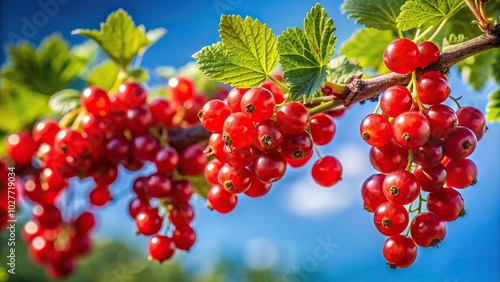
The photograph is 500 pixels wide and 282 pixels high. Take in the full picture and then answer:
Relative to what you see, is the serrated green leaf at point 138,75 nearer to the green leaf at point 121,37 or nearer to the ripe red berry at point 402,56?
the green leaf at point 121,37

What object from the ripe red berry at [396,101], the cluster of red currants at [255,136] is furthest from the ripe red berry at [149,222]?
the ripe red berry at [396,101]

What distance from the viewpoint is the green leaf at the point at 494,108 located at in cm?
81

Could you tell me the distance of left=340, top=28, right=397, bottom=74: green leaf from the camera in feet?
2.94

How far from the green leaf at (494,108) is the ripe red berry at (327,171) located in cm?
28

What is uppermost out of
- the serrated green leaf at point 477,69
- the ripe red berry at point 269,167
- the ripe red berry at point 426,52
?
the serrated green leaf at point 477,69

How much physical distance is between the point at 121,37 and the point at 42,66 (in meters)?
0.27

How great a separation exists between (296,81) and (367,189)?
15 centimetres

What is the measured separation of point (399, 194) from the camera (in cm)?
56

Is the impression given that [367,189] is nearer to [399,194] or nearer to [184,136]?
[399,194]

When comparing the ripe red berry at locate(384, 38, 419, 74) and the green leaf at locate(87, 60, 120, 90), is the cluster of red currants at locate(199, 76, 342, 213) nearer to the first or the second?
the ripe red berry at locate(384, 38, 419, 74)

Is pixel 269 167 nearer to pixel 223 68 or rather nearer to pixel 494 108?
pixel 223 68

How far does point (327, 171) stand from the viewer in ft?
2.29

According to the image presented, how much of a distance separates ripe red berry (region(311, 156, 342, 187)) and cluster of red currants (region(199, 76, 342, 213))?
0.04 metres

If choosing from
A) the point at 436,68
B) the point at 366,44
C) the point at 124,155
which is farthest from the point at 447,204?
the point at 124,155
